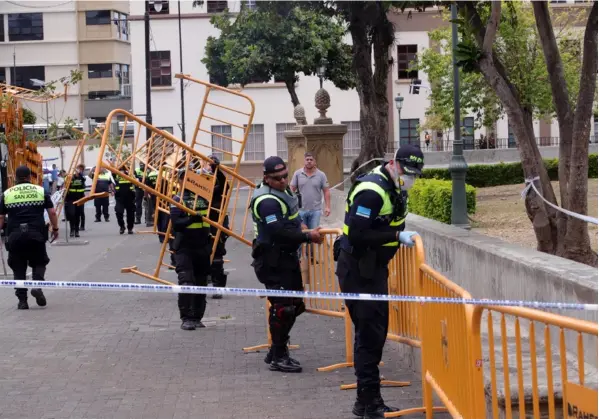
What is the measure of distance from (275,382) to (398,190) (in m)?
2.23

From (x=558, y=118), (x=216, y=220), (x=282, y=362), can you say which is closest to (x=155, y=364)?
(x=282, y=362)

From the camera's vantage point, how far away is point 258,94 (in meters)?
56.4

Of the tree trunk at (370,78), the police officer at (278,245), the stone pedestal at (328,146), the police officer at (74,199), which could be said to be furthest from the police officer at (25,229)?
the police officer at (74,199)

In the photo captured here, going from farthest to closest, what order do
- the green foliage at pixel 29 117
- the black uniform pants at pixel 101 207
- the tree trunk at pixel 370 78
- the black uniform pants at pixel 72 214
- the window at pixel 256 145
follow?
the window at pixel 256 145
the black uniform pants at pixel 101 207
the green foliage at pixel 29 117
the black uniform pants at pixel 72 214
the tree trunk at pixel 370 78

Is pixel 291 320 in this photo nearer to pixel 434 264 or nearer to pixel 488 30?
pixel 434 264

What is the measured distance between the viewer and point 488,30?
37.5 ft

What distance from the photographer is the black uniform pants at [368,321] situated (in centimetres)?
680

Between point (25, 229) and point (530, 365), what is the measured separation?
29.5 ft

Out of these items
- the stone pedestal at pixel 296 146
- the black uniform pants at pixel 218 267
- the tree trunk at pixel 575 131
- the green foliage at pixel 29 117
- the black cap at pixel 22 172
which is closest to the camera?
the tree trunk at pixel 575 131

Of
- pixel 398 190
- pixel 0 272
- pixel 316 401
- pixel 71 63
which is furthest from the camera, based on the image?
pixel 71 63

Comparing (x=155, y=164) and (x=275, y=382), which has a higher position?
(x=155, y=164)

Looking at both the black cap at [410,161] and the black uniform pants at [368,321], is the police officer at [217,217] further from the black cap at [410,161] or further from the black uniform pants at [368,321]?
the black cap at [410,161]

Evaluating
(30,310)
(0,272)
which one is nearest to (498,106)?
(0,272)

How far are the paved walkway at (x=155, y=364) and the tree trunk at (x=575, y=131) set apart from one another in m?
2.61
